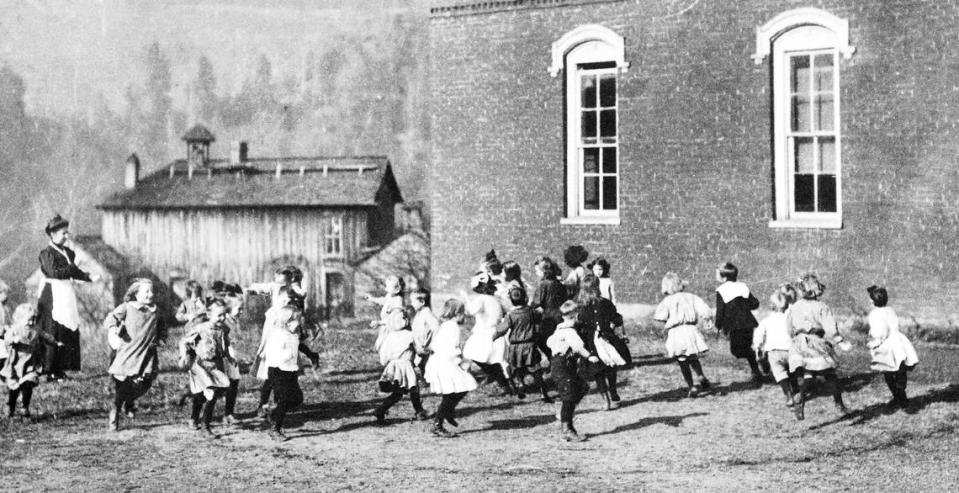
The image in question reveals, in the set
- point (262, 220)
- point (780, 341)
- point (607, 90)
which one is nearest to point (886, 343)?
point (780, 341)

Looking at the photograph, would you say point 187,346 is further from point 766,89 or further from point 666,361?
point 766,89

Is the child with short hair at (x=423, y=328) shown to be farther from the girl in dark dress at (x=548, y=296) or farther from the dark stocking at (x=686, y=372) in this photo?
the dark stocking at (x=686, y=372)

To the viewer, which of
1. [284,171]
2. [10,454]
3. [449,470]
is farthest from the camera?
Result: [284,171]

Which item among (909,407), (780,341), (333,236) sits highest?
(333,236)

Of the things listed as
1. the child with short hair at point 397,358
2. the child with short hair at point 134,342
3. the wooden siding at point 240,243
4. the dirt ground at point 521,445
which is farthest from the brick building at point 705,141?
the wooden siding at point 240,243

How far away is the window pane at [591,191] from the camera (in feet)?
52.5

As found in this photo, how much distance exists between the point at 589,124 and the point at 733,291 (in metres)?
5.54

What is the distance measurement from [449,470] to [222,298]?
9.19 feet

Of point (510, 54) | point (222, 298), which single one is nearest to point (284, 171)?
point (510, 54)

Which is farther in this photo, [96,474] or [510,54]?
[510,54]

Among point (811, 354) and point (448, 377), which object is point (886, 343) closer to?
point (811, 354)

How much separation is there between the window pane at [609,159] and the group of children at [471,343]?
510 centimetres

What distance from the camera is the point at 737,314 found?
10.9m

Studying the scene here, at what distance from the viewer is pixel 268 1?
34062 millimetres
